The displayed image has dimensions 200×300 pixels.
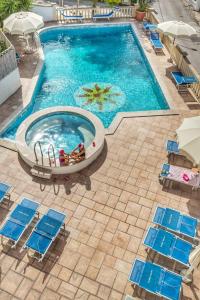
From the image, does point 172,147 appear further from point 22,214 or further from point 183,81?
point 22,214

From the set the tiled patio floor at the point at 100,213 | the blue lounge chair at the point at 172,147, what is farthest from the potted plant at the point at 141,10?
the blue lounge chair at the point at 172,147

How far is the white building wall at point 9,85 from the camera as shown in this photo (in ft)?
56.5

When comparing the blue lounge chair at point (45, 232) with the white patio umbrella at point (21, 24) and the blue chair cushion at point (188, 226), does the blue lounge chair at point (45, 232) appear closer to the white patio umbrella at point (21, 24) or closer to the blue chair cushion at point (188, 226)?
the blue chair cushion at point (188, 226)

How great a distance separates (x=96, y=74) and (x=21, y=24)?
21.7 ft

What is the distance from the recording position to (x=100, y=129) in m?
14.8

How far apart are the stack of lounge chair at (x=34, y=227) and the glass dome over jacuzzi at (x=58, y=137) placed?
95.2 inches

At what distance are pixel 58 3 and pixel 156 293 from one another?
34.4m

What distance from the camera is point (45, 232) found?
34.0 ft

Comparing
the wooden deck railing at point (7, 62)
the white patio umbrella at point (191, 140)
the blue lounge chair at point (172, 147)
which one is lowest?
the blue lounge chair at point (172, 147)

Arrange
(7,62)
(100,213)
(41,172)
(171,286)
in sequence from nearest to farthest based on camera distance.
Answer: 1. (171,286)
2. (100,213)
3. (41,172)
4. (7,62)

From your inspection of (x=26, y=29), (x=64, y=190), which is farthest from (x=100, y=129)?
(x=26, y=29)

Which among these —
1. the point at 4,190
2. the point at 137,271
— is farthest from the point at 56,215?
the point at 137,271

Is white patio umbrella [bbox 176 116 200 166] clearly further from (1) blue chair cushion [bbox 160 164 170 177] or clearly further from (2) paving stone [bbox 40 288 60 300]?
(2) paving stone [bbox 40 288 60 300]

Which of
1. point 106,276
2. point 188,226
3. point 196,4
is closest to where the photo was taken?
point 106,276
